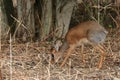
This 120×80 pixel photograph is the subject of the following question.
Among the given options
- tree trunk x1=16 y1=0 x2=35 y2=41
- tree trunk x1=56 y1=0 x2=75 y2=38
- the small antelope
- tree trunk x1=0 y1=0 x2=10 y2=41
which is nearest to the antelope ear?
the small antelope

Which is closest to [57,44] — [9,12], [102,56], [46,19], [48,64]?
[48,64]

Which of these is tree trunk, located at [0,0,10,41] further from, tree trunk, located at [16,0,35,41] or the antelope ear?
the antelope ear

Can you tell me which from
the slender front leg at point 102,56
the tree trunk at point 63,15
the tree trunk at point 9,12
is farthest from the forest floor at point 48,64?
the tree trunk at point 9,12

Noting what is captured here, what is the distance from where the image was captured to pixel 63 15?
281 inches

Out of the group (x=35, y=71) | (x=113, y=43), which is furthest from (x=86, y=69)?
(x=113, y=43)

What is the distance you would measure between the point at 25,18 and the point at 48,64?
1.58 m

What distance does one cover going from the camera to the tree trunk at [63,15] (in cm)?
708

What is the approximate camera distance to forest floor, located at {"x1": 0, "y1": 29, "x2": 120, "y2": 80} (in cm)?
534

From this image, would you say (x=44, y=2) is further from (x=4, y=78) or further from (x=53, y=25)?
(x=4, y=78)

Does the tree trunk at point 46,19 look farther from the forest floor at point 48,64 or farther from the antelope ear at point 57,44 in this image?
the antelope ear at point 57,44

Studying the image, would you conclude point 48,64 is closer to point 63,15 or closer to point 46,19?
point 63,15

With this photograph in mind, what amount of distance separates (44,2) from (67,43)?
116 centimetres

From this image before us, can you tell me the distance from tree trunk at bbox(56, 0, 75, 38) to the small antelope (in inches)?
35.0

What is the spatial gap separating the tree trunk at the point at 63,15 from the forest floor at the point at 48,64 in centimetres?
33
